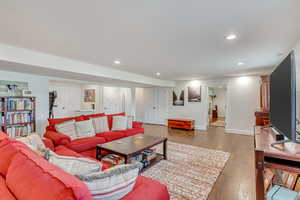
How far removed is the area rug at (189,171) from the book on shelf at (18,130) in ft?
10.5

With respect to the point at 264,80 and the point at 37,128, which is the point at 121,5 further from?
the point at 264,80

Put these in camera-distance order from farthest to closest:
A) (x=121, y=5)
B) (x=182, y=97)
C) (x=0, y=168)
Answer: (x=182, y=97)
(x=121, y=5)
(x=0, y=168)

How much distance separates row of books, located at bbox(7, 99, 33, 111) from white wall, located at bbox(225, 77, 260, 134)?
6547mm

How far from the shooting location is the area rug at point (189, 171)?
2.10 meters

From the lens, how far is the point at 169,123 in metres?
6.81

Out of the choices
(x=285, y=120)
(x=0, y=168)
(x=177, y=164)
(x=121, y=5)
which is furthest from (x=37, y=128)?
(x=285, y=120)

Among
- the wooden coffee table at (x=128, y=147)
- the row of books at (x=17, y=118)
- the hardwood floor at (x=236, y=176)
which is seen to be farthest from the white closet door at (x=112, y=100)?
the hardwood floor at (x=236, y=176)

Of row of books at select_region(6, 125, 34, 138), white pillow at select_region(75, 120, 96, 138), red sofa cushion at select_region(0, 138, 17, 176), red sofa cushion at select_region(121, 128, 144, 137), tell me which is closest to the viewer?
red sofa cushion at select_region(0, 138, 17, 176)

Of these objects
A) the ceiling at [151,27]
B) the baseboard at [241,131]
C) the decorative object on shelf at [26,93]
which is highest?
the ceiling at [151,27]

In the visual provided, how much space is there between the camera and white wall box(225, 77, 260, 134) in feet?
18.1

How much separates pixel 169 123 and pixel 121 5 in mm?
5814

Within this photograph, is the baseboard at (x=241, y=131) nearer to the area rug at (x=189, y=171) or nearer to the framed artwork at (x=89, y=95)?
the area rug at (x=189, y=171)

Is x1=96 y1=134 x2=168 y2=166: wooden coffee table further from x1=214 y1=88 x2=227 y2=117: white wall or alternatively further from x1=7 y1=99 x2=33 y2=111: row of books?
x1=214 y1=88 x2=227 y2=117: white wall

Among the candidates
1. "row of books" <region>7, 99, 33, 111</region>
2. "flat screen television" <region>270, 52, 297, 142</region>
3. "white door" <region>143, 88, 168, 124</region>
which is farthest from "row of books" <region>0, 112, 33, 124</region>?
"white door" <region>143, 88, 168, 124</region>
